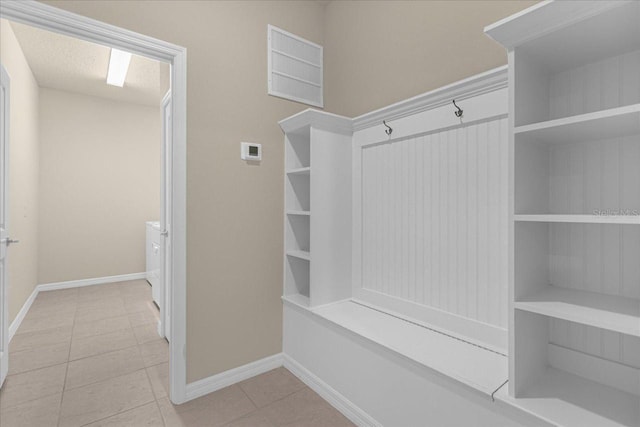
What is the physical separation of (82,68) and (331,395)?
4.41 m

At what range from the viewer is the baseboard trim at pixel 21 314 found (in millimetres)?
2869

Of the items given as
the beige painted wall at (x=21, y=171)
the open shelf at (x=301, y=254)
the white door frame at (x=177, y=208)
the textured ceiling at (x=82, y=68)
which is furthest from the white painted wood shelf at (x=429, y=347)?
the beige painted wall at (x=21, y=171)

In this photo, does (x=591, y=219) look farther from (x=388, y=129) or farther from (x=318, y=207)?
(x=318, y=207)

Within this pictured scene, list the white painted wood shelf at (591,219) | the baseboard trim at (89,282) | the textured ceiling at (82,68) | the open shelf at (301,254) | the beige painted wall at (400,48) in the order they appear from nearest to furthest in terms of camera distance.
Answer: the white painted wood shelf at (591,219)
the beige painted wall at (400,48)
the open shelf at (301,254)
the textured ceiling at (82,68)
the baseboard trim at (89,282)

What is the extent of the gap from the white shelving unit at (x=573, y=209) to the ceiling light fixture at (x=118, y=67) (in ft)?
11.7

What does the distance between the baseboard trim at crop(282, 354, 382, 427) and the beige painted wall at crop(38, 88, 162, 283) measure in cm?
360

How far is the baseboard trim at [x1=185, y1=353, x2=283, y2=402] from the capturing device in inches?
77.7

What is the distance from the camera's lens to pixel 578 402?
1.08 m

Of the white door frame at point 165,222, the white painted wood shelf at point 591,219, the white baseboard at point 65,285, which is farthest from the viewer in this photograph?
the white baseboard at point 65,285

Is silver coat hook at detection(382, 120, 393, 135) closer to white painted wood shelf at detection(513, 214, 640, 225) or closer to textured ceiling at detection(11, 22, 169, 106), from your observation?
white painted wood shelf at detection(513, 214, 640, 225)

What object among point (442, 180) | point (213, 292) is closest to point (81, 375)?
point (213, 292)

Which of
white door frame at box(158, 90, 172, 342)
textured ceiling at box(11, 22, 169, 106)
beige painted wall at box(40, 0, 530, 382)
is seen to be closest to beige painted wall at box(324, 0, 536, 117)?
beige painted wall at box(40, 0, 530, 382)

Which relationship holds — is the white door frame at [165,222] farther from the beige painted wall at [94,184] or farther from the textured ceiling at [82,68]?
the beige painted wall at [94,184]

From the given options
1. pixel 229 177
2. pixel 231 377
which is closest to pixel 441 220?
pixel 229 177
